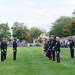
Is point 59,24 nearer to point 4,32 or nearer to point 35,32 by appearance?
point 35,32

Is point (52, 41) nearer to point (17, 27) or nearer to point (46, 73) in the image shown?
point (46, 73)

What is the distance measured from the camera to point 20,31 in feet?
552

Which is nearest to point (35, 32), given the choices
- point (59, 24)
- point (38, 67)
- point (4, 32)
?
point (59, 24)

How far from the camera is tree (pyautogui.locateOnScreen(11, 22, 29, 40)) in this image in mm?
166875

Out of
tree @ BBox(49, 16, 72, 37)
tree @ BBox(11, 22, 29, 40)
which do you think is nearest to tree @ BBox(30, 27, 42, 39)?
tree @ BBox(11, 22, 29, 40)

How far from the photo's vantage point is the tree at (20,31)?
167m

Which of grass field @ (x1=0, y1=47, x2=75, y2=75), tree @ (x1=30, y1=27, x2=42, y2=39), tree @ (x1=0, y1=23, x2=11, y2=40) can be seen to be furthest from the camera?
tree @ (x1=30, y1=27, x2=42, y2=39)

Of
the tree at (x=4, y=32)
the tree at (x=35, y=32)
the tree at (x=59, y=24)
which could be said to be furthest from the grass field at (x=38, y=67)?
the tree at (x=35, y=32)

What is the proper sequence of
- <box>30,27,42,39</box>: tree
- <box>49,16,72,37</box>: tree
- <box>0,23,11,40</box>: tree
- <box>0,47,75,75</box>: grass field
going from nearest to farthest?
<box>0,47,75,75</box>: grass field
<box>0,23,11,40</box>: tree
<box>49,16,72,37</box>: tree
<box>30,27,42,39</box>: tree

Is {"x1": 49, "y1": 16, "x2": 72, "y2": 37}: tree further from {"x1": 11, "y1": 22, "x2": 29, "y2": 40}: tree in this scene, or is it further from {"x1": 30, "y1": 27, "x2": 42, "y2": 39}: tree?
{"x1": 30, "y1": 27, "x2": 42, "y2": 39}: tree

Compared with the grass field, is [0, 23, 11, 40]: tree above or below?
above

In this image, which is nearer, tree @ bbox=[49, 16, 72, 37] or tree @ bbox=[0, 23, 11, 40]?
tree @ bbox=[0, 23, 11, 40]

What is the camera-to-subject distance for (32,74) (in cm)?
1866

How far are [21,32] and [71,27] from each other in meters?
45.1
